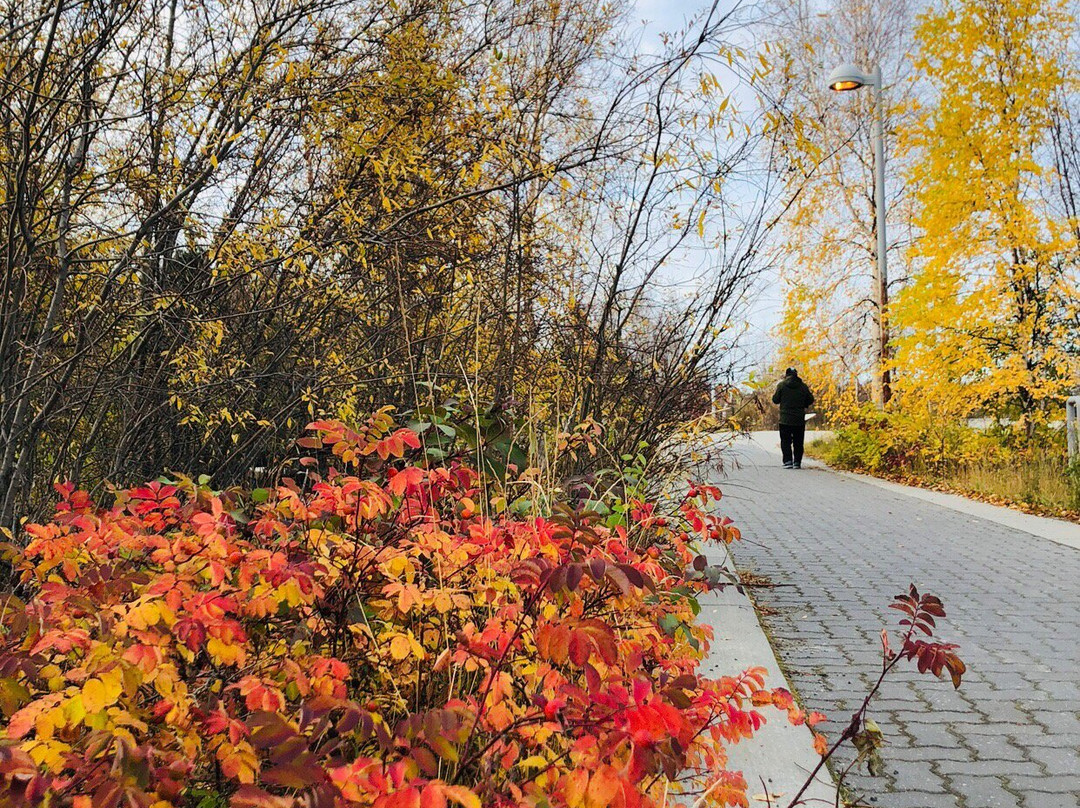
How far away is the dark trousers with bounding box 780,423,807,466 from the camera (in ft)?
51.2

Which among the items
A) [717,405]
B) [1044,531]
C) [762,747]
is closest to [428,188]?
[717,405]

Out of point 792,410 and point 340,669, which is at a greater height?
point 792,410

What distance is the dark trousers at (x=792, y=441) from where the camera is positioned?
1560cm

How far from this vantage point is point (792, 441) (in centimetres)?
1583

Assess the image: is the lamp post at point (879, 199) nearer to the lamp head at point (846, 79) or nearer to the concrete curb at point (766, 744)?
the lamp head at point (846, 79)

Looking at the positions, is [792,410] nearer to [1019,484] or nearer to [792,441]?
[792,441]

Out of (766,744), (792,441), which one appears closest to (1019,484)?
(792,441)

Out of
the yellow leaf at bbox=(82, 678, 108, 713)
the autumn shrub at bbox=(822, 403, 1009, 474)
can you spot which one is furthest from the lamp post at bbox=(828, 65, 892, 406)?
the yellow leaf at bbox=(82, 678, 108, 713)

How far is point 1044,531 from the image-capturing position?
25.5ft

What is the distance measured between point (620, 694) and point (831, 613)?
4023mm

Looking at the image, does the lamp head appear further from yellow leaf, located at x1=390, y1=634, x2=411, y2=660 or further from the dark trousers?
yellow leaf, located at x1=390, y1=634, x2=411, y2=660

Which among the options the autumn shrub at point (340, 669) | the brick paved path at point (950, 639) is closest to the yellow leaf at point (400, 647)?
the autumn shrub at point (340, 669)

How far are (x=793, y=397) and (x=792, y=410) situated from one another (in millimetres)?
323

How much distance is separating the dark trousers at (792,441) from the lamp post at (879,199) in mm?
1565
